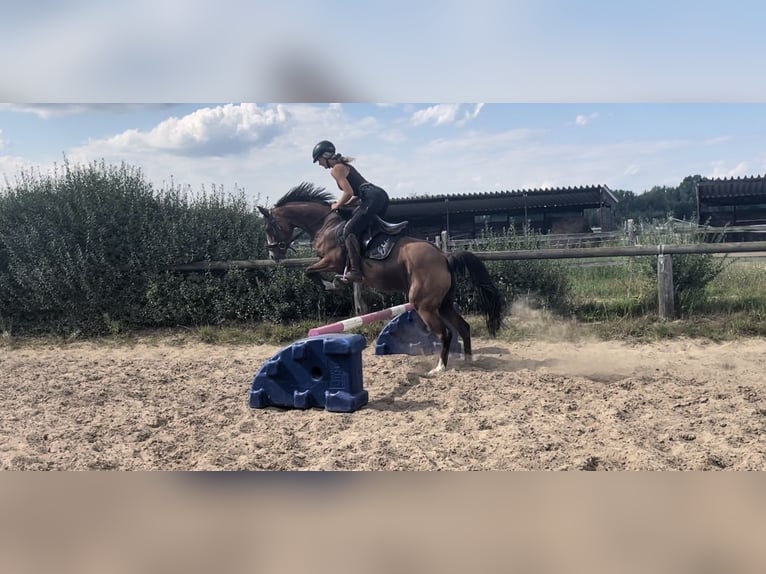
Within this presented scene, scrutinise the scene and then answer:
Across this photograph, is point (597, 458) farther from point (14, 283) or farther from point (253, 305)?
point (14, 283)

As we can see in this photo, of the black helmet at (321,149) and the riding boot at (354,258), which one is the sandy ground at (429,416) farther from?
the black helmet at (321,149)

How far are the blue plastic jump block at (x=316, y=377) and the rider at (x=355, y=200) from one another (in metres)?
1.19

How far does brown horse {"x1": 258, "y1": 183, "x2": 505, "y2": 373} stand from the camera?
5109 mm

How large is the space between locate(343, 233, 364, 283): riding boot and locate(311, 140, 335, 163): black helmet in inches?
28.5

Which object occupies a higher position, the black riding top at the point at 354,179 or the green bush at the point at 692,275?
the black riding top at the point at 354,179

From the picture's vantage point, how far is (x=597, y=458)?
2.81 metres

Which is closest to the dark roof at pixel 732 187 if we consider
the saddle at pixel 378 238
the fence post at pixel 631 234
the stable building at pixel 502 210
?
the stable building at pixel 502 210

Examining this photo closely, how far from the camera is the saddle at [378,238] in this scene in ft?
16.9

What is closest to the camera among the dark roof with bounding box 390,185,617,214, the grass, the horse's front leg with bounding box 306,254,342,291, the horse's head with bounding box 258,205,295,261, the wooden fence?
the horse's front leg with bounding box 306,254,342,291

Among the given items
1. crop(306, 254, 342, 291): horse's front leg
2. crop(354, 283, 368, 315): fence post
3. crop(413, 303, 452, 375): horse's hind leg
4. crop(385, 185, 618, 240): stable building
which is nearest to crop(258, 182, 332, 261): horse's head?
crop(306, 254, 342, 291): horse's front leg

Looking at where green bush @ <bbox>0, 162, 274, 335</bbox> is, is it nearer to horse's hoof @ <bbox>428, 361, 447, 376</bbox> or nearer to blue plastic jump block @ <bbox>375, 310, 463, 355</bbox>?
blue plastic jump block @ <bbox>375, 310, 463, 355</bbox>

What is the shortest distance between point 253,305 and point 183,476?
6.33m

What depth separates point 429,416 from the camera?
3.70 metres

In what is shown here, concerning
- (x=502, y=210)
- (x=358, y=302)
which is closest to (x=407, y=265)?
(x=358, y=302)
